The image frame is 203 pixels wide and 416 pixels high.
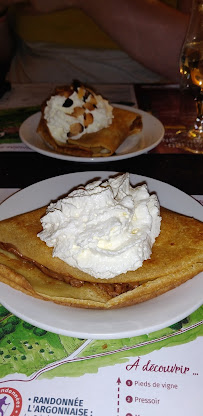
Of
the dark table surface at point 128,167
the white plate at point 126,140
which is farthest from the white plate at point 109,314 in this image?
the white plate at point 126,140

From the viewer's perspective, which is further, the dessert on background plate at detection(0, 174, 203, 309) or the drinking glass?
the drinking glass

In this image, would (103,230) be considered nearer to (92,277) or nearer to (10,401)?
(92,277)

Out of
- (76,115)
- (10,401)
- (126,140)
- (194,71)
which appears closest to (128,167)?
(126,140)

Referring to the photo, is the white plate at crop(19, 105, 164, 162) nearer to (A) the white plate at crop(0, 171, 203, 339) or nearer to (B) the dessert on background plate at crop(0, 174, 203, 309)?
(B) the dessert on background plate at crop(0, 174, 203, 309)

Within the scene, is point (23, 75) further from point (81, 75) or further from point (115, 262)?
point (115, 262)

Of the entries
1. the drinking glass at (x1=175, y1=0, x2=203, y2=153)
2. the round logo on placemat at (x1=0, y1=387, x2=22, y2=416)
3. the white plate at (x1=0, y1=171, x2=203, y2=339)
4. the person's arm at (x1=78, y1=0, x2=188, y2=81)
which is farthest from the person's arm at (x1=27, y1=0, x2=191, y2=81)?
the round logo on placemat at (x1=0, y1=387, x2=22, y2=416)

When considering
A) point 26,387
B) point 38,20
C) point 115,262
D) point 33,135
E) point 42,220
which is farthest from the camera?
point 38,20

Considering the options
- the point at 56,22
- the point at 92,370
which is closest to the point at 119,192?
the point at 92,370
